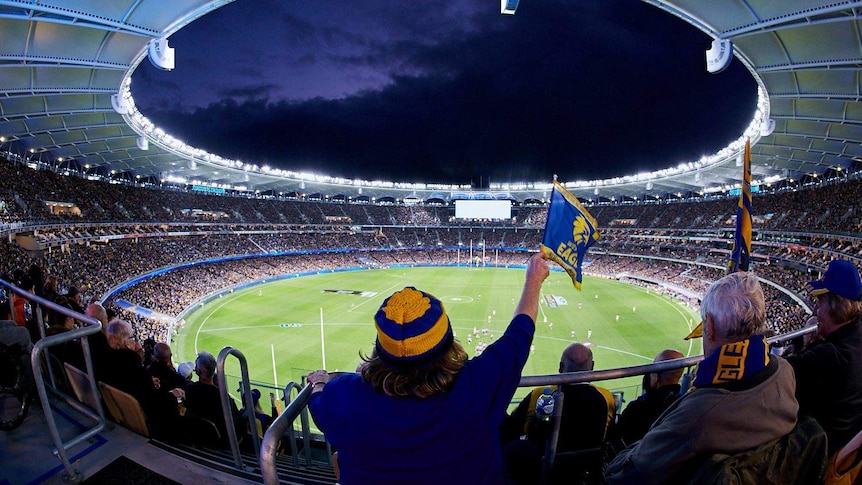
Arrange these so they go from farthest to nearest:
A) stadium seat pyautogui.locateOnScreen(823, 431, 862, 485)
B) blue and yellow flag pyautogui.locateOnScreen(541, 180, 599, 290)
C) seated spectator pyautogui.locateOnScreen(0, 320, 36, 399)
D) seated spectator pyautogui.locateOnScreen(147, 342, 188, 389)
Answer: seated spectator pyautogui.locateOnScreen(147, 342, 188, 389) → blue and yellow flag pyautogui.locateOnScreen(541, 180, 599, 290) → seated spectator pyautogui.locateOnScreen(0, 320, 36, 399) → stadium seat pyautogui.locateOnScreen(823, 431, 862, 485)

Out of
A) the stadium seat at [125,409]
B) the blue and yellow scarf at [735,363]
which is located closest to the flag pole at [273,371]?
the stadium seat at [125,409]

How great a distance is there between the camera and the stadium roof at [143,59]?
13656 mm

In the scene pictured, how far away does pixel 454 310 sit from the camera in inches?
1458

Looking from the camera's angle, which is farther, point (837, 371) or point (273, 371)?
point (273, 371)

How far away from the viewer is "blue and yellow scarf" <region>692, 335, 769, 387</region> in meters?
1.82

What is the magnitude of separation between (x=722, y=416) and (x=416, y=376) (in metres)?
1.36

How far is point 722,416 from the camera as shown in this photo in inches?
66.5

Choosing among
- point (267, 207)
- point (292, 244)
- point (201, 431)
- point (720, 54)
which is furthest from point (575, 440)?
point (267, 207)

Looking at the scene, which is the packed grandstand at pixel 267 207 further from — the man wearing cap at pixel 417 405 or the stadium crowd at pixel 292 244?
the man wearing cap at pixel 417 405

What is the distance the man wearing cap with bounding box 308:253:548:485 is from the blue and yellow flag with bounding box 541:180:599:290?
281 cm

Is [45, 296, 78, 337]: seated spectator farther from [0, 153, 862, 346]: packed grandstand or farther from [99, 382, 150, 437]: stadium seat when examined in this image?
[0, 153, 862, 346]: packed grandstand

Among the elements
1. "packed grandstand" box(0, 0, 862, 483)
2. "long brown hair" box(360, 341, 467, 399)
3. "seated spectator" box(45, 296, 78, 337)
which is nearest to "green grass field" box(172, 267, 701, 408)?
"packed grandstand" box(0, 0, 862, 483)

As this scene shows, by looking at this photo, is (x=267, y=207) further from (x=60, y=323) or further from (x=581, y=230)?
(x=581, y=230)

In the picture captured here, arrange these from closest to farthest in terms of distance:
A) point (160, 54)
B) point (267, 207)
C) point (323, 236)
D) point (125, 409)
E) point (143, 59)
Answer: point (125, 409)
point (160, 54)
point (143, 59)
point (267, 207)
point (323, 236)
